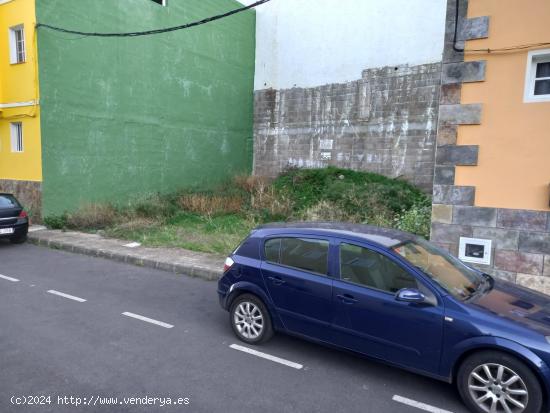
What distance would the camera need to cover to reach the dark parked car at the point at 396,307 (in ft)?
10.8

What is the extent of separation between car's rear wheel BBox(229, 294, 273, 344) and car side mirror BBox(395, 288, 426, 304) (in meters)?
1.59

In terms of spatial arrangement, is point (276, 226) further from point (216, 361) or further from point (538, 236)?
point (538, 236)

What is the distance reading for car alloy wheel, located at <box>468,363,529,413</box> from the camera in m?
3.21

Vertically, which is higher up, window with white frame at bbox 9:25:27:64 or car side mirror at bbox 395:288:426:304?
window with white frame at bbox 9:25:27:64

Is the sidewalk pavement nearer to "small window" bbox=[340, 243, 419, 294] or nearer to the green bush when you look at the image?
the green bush

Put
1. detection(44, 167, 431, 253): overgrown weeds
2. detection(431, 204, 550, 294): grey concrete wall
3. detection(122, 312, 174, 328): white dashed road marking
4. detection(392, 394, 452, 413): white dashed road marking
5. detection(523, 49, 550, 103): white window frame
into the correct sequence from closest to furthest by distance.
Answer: detection(392, 394, 452, 413): white dashed road marking < detection(122, 312, 174, 328): white dashed road marking < detection(523, 49, 550, 103): white window frame < detection(431, 204, 550, 294): grey concrete wall < detection(44, 167, 431, 253): overgrown weeds

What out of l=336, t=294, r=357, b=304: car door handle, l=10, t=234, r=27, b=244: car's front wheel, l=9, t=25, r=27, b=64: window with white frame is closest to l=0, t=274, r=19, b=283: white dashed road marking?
l=10, t=234, r=27, b=244: car's front wheel

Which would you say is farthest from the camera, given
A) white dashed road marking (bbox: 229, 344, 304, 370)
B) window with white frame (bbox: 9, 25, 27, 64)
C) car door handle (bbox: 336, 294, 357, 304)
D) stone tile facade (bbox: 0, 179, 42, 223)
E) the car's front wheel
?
window with white frame (bbox: 9, 25, 27, 64)

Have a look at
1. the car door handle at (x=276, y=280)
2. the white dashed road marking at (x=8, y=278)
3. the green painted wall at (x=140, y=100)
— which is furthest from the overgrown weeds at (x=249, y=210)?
the car door handle at (x=276, y=280)

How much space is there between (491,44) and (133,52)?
444 inches

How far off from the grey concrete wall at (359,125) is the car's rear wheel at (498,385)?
11.2 m

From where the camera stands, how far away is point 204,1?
15969mm

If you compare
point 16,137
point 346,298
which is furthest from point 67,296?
point 16,137

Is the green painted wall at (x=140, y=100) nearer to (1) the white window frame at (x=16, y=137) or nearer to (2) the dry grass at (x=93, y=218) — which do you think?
(2) the dry grass at (x=93, y=218)
